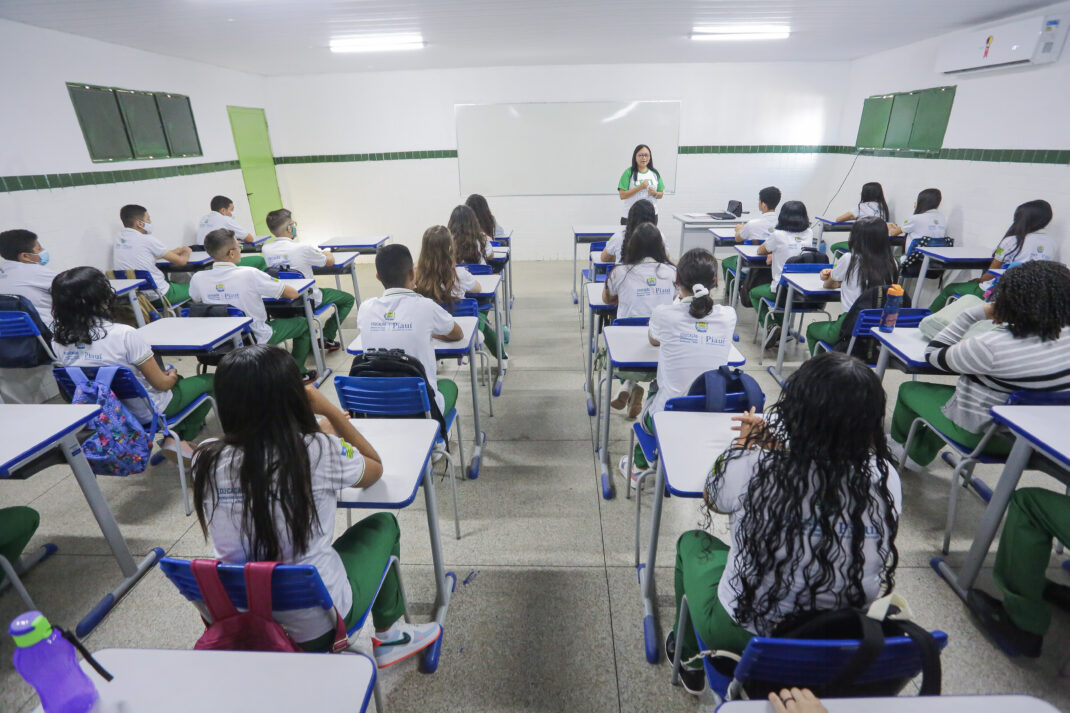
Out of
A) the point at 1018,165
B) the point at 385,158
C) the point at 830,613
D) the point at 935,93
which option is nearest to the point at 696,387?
the point at 830,613

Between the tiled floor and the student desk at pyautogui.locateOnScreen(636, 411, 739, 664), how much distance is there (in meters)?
0.07

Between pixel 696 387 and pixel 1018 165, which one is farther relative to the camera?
pixel 1018 165

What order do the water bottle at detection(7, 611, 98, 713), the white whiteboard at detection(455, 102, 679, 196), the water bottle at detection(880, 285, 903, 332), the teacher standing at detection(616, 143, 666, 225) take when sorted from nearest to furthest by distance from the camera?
the water bottle at detection(7, 611, 98, 713)
the water bottle at detection(880, 285, 903, 332)
the teacher standing at detection(616, 143, 666, 225)
the white whiteboard at detection(455, 102, 679, 196)

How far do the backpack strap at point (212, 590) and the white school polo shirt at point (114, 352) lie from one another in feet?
A: 5.22

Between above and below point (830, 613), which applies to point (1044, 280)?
above

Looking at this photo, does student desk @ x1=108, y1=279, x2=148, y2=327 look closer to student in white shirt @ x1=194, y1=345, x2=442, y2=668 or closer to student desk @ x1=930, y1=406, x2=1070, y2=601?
student in white shirt @ x1=194, y1=345, x2=442, y2=668

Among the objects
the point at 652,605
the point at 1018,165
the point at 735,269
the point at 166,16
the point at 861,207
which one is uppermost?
the point at 166,16

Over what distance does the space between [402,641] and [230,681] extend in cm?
89

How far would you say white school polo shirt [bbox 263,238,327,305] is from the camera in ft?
14.8

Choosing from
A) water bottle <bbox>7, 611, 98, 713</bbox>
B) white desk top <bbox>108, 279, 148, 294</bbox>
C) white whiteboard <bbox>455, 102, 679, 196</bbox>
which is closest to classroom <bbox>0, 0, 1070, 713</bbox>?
water bottle <bbox>7, 611, 98, 713</bbox>

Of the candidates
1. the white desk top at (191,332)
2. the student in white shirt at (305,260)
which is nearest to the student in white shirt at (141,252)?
the student in white shirt at (305,260)

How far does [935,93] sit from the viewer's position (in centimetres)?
554

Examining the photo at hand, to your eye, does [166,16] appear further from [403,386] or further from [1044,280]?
[1044,280]

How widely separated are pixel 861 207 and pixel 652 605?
5.89 meters
